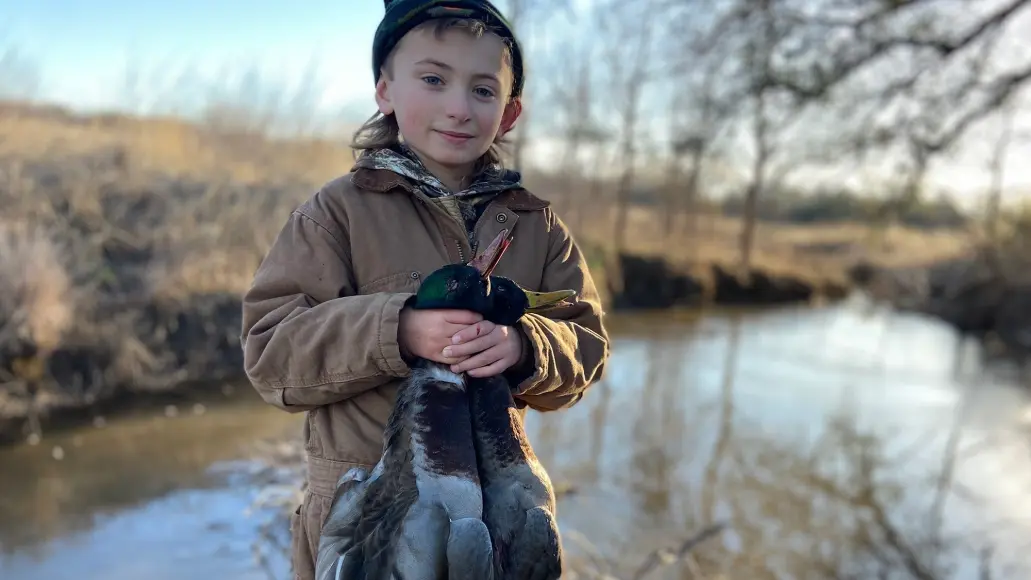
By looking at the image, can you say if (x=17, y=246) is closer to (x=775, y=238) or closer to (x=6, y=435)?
(x=6, y=435)

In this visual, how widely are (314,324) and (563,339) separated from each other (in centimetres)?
51

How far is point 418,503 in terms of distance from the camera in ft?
3.86

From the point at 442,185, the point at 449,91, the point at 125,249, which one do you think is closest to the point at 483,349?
the point at 442,185

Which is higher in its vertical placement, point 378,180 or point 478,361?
point 378,180

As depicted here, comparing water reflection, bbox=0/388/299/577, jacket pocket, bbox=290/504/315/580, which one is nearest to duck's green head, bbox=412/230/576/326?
jacket pocket, bbox=290/504/315/580

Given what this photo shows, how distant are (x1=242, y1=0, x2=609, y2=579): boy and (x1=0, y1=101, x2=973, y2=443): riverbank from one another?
18.6 ft

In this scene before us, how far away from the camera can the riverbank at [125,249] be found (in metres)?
6.27

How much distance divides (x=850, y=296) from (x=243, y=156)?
15.6 m

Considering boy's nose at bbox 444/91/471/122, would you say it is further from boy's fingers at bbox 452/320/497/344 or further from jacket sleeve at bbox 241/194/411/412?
boy's fingers at bbox 452/320/497/344

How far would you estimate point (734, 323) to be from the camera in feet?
47.3

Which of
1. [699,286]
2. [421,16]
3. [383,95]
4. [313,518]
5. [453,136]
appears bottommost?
[699,286]

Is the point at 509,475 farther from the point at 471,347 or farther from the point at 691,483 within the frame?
the point at 691,483

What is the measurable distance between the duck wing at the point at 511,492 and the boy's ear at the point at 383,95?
74cm

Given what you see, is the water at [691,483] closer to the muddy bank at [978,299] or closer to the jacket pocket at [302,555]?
the jacket pocket at [302,555]
